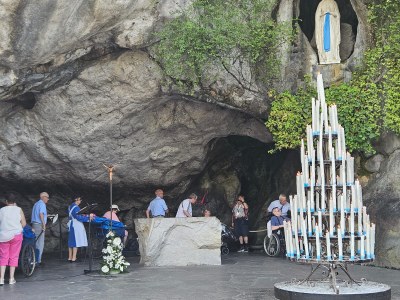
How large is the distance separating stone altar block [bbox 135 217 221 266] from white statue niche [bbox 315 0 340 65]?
4.85 meters

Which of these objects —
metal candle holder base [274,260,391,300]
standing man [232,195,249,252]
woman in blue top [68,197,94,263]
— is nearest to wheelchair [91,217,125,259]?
woman in blue top [68,197,94,263]

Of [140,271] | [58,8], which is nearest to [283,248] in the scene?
[140,271]

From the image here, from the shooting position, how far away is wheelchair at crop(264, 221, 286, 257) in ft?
56.5

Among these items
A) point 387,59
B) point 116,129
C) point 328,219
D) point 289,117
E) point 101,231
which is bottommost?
point 101,231

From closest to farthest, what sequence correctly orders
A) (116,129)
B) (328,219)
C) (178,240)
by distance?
(328,219)
(178,240)
(116,129)

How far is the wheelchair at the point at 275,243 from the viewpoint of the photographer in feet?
56.5

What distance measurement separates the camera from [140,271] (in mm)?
14672

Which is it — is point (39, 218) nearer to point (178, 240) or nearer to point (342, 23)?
point (178, 240)

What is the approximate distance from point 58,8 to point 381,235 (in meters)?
8.01

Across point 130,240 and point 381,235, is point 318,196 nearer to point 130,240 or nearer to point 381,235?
point 381,235

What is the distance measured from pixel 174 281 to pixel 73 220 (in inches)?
190

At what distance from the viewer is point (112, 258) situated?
557 inches

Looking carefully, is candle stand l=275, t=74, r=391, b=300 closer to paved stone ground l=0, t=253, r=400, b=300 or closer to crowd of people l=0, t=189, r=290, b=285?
paved stone ground l=0, t=253, r=400, b=300

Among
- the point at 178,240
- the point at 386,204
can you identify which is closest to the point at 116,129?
the point at 178,240
